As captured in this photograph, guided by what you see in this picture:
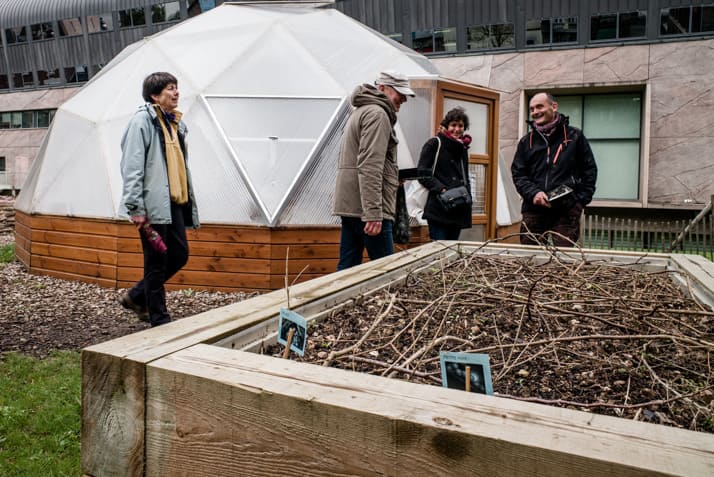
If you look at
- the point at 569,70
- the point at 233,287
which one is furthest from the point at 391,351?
the point at 569,70

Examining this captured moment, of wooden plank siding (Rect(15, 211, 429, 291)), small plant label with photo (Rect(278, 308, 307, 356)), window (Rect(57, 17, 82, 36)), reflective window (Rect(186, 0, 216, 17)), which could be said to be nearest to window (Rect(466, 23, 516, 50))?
reflective window (Rect(186, 0, 216, 17))

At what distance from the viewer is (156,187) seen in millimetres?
4332

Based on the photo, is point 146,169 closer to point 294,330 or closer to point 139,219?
point 139,219

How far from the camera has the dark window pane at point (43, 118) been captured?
2980 centimetres

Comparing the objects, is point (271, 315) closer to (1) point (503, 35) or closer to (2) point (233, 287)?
(2) point (233, 287)

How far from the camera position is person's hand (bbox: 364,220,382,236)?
4.52m

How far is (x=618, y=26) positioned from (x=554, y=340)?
17610 millimetres

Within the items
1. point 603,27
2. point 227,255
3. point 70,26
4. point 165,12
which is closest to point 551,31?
point 603,27

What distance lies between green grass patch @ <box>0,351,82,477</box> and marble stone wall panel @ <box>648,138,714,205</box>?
15922 mm

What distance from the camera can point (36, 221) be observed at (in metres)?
7.93

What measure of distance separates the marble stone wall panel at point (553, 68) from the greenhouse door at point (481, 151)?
9868mm

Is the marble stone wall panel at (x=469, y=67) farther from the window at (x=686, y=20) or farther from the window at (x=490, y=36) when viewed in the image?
the window at (x=686, y=20)

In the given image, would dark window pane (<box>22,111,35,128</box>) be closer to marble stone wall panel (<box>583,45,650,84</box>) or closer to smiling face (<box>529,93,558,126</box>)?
marble stone wall panel (<box>583,45,650,84</box>)

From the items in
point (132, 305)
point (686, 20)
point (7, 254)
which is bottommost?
point (7, 254)
